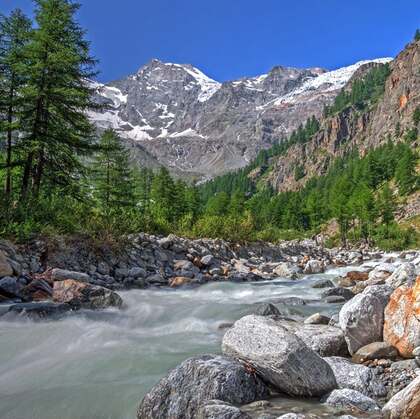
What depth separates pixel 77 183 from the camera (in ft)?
63.3

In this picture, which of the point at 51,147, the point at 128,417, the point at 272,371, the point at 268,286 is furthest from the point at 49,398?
the point at 51,147

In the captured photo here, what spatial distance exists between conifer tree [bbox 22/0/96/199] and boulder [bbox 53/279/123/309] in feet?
26.3

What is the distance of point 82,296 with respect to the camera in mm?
10070

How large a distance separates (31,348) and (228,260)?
51.5 ft

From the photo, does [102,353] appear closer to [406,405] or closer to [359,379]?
[359,379]

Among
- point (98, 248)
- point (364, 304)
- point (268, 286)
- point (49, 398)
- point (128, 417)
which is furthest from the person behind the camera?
point (268, 286)

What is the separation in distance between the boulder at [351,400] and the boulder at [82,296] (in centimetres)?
657

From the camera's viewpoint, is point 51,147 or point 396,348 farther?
point 51,147

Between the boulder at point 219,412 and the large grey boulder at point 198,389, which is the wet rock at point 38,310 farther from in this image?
the boulder at point 219,412

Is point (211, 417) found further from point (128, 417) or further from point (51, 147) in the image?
point (51, 147)

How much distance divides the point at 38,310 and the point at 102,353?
7.57 ft

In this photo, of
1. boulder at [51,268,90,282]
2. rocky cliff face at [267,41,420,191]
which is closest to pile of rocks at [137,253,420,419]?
boulder at [51,268,90,282]

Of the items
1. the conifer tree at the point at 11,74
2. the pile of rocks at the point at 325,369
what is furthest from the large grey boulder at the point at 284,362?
the conifer tree at the point at 11,74

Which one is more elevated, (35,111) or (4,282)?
(35,111)
